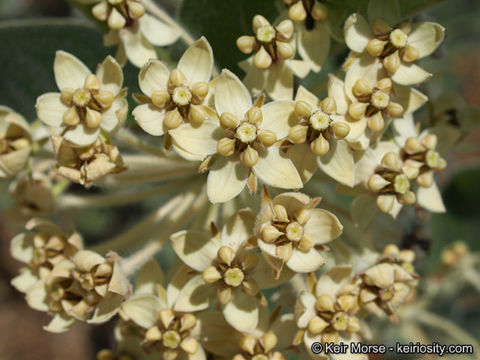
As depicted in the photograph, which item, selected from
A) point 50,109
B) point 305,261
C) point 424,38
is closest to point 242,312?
point 305,261

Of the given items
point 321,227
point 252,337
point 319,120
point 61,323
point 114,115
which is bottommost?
point 61,323

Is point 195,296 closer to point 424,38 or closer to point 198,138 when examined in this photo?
point 198,138

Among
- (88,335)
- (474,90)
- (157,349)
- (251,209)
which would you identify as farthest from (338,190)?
(474,90)

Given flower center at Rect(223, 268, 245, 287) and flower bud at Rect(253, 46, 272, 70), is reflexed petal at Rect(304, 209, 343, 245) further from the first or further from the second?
flower bud at Rect(253, 46, 272, 70)

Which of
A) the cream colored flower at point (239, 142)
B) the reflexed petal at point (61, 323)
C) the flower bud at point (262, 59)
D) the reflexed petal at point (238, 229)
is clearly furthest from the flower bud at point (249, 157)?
the reflexed petal at point (61, 323)

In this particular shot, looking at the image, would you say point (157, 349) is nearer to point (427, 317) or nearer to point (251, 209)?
point (251, 209)

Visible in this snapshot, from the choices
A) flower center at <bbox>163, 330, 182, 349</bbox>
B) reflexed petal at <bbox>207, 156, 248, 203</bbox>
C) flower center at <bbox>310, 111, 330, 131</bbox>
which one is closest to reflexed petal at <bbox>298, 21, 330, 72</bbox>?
flower center at <bbox>310, 111, 330, 131</bbox>
